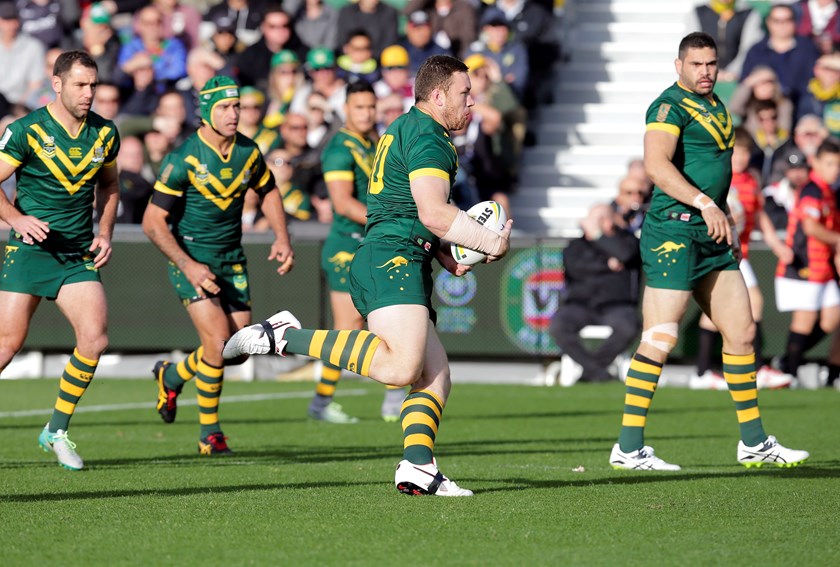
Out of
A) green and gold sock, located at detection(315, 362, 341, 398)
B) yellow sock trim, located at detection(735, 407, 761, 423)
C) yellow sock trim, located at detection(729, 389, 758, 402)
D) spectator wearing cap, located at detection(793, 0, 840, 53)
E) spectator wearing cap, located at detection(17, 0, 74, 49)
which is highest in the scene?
spectator wearing cap, located at detection(793, 0, 840, 53)

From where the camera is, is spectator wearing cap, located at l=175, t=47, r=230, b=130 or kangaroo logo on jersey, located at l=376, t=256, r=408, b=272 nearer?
kangaroo logo on jersey, located at l=376, t=256, r=408, b=272

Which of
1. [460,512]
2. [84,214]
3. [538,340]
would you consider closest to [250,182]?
[84,214]

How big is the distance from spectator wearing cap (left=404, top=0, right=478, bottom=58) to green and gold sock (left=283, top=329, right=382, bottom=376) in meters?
13.3

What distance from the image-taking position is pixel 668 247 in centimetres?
903

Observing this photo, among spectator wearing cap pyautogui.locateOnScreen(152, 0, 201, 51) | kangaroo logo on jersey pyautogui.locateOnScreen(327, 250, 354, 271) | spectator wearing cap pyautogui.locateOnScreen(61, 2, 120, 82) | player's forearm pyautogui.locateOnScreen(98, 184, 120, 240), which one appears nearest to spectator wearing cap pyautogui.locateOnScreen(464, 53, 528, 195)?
spectator wearing cap pyautogui.locateOnScreen(152, 0, 201, 51)

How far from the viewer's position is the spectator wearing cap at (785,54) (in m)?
19.1

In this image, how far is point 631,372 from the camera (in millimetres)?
9250

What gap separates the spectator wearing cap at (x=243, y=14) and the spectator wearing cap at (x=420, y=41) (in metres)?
2.64

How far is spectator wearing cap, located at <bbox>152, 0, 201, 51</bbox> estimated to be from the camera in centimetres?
2238

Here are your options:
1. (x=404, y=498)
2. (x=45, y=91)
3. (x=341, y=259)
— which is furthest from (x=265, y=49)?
(x=404, y=498)

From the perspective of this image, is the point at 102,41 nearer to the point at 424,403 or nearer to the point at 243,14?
the point at 243,14

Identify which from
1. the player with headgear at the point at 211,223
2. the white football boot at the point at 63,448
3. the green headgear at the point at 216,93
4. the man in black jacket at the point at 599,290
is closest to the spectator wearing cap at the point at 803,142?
the man in black jacket at the point at 599,290

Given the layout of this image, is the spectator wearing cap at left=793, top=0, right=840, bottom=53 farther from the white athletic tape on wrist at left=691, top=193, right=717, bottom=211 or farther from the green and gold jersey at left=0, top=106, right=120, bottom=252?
the green and gold jersey at left=0, top=106, right=120, bottom=252

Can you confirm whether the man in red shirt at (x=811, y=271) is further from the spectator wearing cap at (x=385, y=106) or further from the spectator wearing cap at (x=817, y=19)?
the spectator wearing cap at (x=385, y=106)
